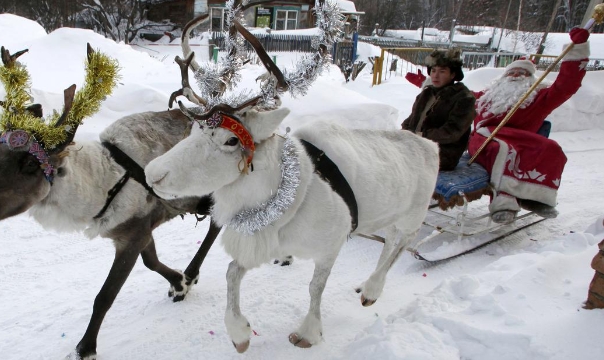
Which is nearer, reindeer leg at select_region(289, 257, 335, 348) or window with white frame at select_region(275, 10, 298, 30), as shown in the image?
reindeer leg at select_region(289, 257, 335, 348)

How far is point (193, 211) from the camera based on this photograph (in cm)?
368

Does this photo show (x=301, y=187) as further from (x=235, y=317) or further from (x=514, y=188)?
(x=514, y=188)

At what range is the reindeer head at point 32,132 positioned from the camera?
2696 millimetres

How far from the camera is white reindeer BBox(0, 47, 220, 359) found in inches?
107

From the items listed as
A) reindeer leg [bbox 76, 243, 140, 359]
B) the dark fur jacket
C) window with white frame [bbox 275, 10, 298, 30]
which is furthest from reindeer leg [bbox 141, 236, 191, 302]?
window with white frame [bbox 275, 10, 298, 30]

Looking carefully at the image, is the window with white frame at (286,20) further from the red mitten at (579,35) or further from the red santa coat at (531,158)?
the red mitten at (579,35)

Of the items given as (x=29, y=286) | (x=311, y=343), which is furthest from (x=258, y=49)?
(x=29, y=286)

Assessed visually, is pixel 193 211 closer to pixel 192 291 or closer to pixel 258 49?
pixel 192 291

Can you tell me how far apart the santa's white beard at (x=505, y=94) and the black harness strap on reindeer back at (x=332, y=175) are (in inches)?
133

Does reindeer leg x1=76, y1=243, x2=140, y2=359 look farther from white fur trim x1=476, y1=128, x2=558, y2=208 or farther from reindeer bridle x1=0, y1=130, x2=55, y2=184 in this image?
white fur trim x1=476, y1=128, x2=558, y2=208

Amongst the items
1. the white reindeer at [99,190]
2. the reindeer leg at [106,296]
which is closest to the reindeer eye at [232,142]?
the white reindeer at [99,190]

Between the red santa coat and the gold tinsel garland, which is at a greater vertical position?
the gold tinsel garland

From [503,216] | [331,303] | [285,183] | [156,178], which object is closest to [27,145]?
[156,178]

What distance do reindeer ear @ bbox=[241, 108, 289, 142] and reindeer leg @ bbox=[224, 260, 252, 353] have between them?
35.3 inches
